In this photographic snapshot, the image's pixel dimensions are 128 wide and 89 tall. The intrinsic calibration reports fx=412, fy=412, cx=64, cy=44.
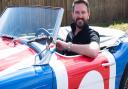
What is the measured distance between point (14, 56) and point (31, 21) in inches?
27.4

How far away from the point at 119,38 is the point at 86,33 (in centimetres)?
77

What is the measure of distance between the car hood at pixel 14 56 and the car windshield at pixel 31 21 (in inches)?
8.5

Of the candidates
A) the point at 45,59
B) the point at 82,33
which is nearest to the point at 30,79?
the point at 45,59

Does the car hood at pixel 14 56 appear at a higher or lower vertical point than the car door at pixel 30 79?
higher

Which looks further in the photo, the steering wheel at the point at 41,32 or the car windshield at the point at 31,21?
the car windshield at the point at 31,21

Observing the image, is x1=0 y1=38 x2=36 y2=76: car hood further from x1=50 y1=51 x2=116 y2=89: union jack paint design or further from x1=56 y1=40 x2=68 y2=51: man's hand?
x1=56 y1=40 x2=68 y2=51: man's hand

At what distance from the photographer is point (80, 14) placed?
497 cm

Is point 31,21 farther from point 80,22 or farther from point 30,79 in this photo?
point 30,79

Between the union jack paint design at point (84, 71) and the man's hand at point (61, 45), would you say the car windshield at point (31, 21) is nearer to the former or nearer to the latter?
the man's hand at point (61, 45)

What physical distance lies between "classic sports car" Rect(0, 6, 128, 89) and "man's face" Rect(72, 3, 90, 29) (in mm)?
369

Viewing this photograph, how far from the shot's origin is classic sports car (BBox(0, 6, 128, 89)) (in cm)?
398

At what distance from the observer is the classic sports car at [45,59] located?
3.98 metres

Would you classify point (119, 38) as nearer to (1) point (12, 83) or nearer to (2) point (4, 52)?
(2) point (4, 52)

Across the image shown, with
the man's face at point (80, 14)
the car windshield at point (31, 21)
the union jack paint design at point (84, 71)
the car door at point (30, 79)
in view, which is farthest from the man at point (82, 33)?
the car door at point (30, 79)
